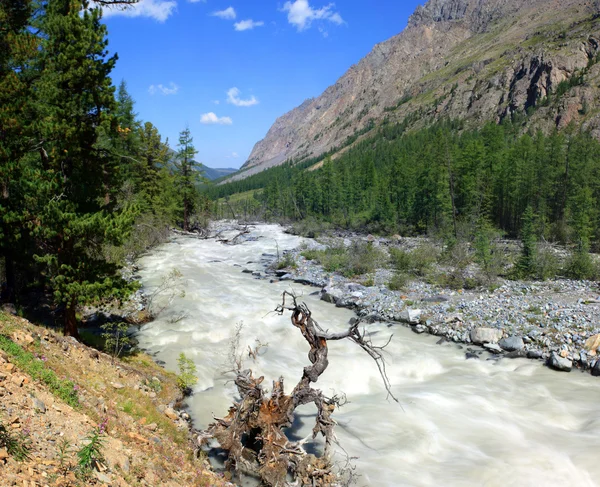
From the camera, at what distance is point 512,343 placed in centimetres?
1398

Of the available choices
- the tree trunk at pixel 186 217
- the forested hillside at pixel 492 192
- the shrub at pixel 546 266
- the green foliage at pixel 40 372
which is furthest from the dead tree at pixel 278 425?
the tree trunk at pixel 186 217

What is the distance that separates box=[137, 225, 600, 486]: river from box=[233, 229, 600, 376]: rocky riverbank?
0.73 meters

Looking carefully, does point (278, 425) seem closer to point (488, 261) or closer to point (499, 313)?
point (499, 313)

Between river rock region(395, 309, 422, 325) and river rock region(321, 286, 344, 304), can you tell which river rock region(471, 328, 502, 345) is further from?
river rock region(321, 286, 344, 304)

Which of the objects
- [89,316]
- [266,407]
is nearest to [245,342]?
[89,316]

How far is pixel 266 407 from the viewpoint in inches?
314

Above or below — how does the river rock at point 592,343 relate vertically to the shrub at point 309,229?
below

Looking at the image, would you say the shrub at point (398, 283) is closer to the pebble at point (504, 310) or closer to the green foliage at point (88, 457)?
the pebble at point (504, 310)

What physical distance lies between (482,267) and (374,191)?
39.4 m

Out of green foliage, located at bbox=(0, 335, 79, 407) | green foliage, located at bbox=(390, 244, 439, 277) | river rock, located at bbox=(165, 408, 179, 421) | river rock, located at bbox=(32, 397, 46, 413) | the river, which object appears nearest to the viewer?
river rock, located at bbox=(32, 397, 46, 413)

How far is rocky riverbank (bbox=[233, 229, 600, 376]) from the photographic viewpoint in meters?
13.5

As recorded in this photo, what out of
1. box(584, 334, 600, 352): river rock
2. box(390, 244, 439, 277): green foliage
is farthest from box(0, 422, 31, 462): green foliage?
box(390, 244, 439, 277): green foliage

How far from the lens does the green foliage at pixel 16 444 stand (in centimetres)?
425

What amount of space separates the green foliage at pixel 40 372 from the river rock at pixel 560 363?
13.7 m
